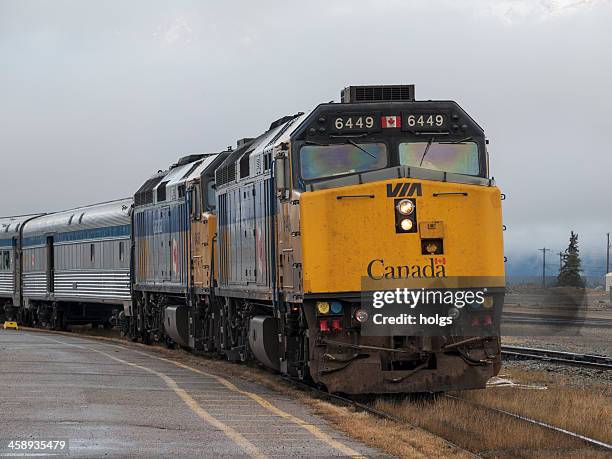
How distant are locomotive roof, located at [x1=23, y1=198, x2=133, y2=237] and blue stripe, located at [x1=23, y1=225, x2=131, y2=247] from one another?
11 centimetres

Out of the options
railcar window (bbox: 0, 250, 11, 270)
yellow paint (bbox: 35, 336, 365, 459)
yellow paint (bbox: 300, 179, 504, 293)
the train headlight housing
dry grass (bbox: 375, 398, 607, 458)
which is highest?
railcar window (bbox: 0, 250, 11, 270)

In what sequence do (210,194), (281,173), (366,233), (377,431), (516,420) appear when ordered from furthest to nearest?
1. (210,194)
2. (281,173)
3. (366,233)
4. (516,420)
5. (377,431)

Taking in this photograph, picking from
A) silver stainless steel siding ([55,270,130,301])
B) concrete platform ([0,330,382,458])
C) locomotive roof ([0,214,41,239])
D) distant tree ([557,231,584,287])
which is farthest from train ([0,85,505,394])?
distant tree ([557,231,584,287])

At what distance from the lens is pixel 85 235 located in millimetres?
35938

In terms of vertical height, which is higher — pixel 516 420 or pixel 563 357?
pixel 563 357

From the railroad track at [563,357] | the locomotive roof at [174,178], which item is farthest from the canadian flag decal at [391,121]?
the railroad track at [563,357]

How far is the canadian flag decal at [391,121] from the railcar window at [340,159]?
29 cm

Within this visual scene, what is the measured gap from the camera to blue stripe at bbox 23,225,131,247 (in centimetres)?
3206

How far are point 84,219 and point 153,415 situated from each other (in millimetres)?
22937

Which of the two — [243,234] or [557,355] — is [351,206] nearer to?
[243,234]

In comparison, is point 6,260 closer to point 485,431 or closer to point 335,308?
point 335,308

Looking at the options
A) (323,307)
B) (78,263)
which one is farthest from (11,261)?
(323,307)

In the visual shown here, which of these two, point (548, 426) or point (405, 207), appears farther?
point (405, 207)

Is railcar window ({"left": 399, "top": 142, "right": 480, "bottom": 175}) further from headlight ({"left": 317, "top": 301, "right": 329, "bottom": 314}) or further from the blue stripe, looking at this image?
the blue stripe
